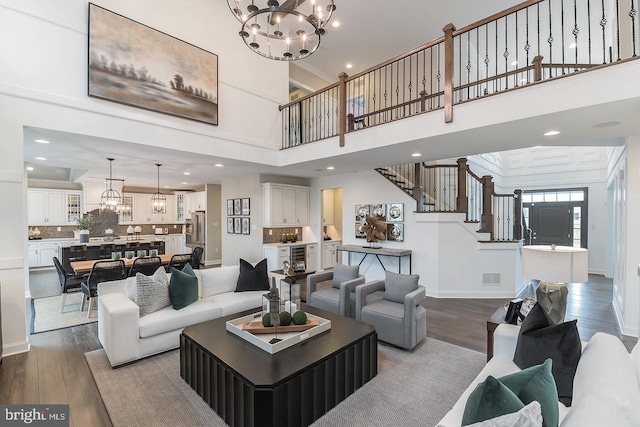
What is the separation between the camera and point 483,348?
348cm

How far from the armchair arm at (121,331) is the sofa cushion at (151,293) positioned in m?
0.17

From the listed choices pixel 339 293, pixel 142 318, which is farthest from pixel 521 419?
pixel 142 318

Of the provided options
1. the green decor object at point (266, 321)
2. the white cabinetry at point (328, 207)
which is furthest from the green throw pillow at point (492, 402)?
the white cabinetry at point (328, 207)

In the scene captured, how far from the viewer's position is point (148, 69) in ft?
14.6

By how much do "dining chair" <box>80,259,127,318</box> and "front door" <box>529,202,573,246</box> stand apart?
10.4m

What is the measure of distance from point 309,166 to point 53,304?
5306mm

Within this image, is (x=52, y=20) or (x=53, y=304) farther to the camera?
(x=53, y=304)

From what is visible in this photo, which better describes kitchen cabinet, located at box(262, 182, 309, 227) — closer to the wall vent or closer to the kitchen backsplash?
the kitchen backsplash

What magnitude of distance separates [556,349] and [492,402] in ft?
3.09

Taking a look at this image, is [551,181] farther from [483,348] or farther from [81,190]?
[81,190]

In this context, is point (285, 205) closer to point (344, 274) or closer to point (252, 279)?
point (252, 279)

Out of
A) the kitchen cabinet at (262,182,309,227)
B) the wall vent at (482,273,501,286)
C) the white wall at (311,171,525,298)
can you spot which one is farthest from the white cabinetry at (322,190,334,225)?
the wall vent at (482,273,501,286)

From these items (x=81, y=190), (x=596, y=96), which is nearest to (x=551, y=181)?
(x=596, y=96)

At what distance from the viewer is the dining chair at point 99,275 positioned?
14.3ft
